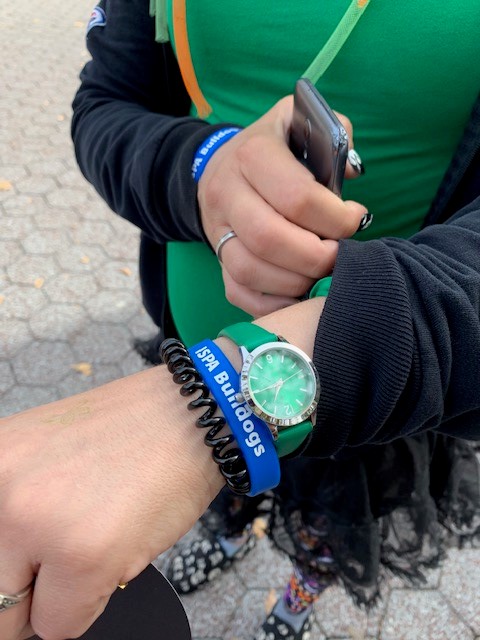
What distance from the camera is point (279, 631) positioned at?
178 cm

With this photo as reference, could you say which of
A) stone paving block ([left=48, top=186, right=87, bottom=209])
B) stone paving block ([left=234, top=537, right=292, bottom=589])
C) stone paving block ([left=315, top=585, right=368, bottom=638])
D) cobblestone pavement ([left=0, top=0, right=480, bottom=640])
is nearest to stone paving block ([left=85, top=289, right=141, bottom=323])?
cobblestone pavement ([left=0, top=0, right=480, bottom=640])

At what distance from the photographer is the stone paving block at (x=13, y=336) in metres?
2.66

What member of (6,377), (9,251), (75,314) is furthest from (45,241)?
(6,377)

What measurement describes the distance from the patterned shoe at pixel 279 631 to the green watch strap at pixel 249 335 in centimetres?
154

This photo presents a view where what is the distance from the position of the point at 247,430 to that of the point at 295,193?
12.3 inches

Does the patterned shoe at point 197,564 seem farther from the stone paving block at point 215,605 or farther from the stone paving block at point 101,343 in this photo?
the stone paving block at point 101,343

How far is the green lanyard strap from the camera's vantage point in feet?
2.52

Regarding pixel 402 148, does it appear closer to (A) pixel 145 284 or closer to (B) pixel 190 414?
(B) pixel 190 414

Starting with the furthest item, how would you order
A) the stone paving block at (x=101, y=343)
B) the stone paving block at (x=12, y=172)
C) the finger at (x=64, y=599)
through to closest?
the stone paving block at (x=12, y=172) → the stone paving block at (x=101, y=343) → the finger at (x=64, y=599)

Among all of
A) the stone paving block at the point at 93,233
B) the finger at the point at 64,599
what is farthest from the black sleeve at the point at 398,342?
the stone paving block at the point at 93,233

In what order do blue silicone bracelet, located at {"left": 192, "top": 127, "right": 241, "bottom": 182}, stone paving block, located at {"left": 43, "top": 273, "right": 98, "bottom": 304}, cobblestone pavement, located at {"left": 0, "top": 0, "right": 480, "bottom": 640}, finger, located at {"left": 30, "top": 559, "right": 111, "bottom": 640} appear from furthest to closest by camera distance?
stone paving block, located at {"left": 43, "top": 273, "right": 98, "bottom": 304}
cobblestone pavement, located at {"left": 0, "top": 0, "right": 480, "bottom": 640}
blue silicone bracelet, located at {"left": 192, "top": 127, "right": 241, "bottom": 182}
finger, located at {"left": 30, "top": 559, "right": 111, "bottom": 640}

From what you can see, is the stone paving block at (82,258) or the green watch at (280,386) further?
the stone paving block at (82,258)

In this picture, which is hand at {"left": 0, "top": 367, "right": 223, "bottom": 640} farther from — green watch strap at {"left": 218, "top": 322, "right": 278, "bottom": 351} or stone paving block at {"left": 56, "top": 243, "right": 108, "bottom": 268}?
stone paving block at {"left": 56, "top": 243, "right": 108, "bottom": 268}

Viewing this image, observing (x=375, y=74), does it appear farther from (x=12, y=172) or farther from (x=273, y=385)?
(x=12, y=172)
